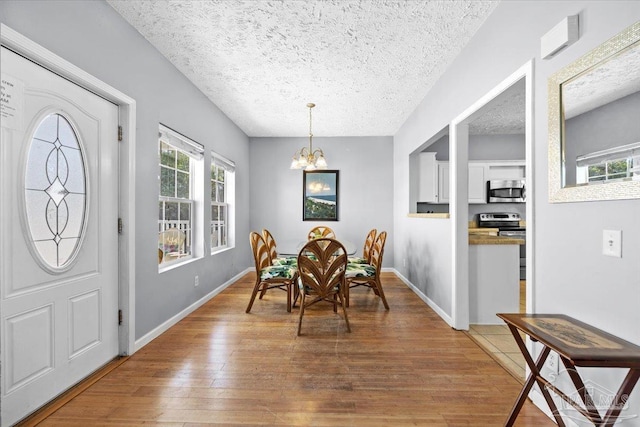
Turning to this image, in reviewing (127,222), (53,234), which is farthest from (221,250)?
(53,234)

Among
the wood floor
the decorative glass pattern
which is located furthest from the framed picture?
the decorative glass pattern

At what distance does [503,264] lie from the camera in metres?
2.92

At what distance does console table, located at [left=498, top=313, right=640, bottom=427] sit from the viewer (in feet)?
3.30

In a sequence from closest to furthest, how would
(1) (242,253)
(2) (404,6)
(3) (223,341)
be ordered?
(2) (404,6), (3) (223,341), (1) (242,253)

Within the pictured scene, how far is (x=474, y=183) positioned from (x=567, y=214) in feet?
13.6

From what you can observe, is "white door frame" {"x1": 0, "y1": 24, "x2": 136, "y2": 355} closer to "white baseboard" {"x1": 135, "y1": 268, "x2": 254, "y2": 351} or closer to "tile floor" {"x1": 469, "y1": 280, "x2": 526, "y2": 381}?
"white baseboard" {"x1": 135, "y1": 268, "x2": 254, "y2": 351}

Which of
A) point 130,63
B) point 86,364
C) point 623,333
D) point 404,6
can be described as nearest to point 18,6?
point 130,63

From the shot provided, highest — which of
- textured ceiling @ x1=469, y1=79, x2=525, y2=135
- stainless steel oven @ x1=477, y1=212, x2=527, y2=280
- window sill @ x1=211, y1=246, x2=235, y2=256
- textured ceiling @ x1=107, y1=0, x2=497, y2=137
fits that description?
textured ceiling @ x1=107, y1=0, x2=497, y2=137

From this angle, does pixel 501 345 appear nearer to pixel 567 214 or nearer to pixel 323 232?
pixel 567 214

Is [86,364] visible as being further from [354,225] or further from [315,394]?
[354,225]

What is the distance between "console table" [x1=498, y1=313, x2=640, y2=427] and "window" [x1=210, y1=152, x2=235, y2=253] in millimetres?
3753

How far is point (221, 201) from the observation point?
15.4 ft

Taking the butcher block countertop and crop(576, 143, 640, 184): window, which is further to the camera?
the butcher block countertop

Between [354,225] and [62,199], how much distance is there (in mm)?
4531
